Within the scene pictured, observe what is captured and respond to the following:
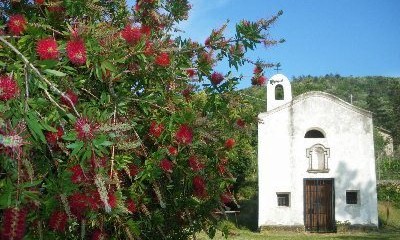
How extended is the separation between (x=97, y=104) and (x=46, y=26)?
0.67 meters

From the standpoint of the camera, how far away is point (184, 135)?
12.3 ft

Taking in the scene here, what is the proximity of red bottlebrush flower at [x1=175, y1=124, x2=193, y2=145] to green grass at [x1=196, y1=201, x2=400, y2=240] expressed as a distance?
10711 mm

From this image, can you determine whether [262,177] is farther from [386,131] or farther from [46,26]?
[386,131]

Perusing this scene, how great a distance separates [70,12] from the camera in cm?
357

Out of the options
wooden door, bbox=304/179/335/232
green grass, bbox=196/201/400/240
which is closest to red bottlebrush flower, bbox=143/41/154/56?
green grass, bbox=196/201/400/240

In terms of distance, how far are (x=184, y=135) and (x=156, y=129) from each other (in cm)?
25

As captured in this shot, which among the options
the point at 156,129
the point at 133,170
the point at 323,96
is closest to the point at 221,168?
the point at 156,129

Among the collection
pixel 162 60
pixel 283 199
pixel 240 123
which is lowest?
pixel 283 199

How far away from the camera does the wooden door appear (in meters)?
19.3

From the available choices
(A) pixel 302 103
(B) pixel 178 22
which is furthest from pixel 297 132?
(B) pixel 178 22

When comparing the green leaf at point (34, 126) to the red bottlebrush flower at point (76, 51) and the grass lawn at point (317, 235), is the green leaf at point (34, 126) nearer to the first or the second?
the red bottlebrush flower at point (76, 51)

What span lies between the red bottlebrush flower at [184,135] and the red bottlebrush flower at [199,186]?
403 millimetres

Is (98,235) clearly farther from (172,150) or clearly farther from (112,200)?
(172,150)

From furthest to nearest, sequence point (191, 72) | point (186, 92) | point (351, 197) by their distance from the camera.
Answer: point (351, 197)
point (186, 92)
point (191, 72)
